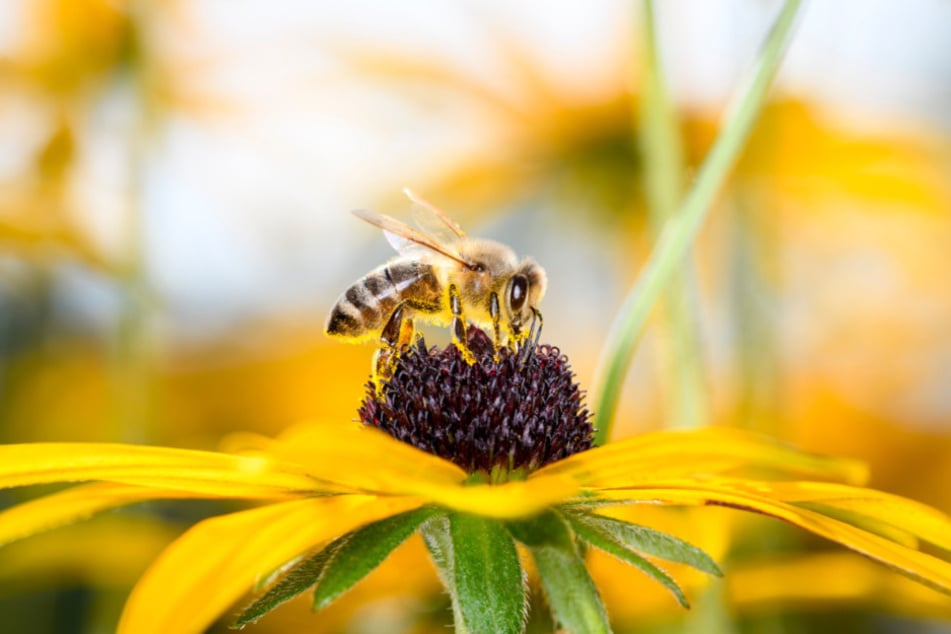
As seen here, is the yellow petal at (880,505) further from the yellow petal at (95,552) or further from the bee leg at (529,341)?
the yellow petal at (95,552)

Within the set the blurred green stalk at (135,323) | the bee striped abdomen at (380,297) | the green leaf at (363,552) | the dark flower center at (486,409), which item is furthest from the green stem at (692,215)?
the blurred green stalk at (135,323)

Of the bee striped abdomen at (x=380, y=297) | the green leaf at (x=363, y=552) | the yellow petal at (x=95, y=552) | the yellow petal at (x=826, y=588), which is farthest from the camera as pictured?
the yellow petal at (x=95, y=552)

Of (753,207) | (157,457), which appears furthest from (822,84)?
(157,457)

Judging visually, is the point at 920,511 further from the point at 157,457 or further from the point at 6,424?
the point at 6,424

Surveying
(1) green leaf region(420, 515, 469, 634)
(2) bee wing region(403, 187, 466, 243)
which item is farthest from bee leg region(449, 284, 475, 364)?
(1) green leaf region(420, 515, 469, 634)

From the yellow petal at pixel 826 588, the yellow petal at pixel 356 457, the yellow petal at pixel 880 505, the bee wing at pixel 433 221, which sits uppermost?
the bee wing at pixel 433 221

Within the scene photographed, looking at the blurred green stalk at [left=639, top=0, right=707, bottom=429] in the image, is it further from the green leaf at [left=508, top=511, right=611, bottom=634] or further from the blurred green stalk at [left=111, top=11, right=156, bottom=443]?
the blurred green stalk at [left=111, top=11, right=156, bottom=443]

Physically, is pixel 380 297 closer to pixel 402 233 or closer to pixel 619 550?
pixel 402 233
